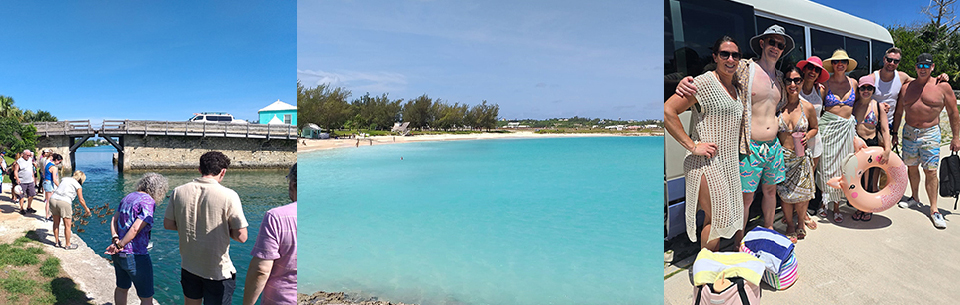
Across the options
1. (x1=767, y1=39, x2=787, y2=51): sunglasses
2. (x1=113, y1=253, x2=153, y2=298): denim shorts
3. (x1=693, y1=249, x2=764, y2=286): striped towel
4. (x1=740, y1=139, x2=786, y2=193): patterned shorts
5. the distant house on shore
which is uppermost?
the distant house on shore

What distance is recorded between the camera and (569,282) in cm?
488

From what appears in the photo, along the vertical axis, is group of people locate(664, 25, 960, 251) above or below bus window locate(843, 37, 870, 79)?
below

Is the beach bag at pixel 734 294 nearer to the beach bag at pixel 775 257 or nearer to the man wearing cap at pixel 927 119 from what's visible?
the beach bag at pixel 775 257

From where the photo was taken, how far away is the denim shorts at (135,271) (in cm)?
306

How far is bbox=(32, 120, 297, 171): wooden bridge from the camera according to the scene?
24.2m

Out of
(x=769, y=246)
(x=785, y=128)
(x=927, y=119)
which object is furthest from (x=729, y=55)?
(x=927, y=119)

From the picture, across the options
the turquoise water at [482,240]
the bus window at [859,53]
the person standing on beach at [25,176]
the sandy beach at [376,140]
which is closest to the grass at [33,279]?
the turquoise water at [482,240]

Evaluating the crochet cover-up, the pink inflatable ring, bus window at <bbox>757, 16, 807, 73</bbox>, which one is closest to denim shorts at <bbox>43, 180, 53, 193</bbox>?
the crochet cover-up

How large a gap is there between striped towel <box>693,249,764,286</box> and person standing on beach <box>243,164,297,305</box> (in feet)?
6.45

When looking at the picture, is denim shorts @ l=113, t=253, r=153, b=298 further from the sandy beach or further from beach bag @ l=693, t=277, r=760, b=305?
the sandy beach

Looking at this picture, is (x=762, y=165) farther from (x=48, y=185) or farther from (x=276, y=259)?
(x=48, y=185)

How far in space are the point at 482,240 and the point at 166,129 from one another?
2543 centimetres

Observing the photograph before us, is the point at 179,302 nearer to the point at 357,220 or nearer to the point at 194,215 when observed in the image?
the point at 194,215

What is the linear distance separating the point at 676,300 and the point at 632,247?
12.5 ft
